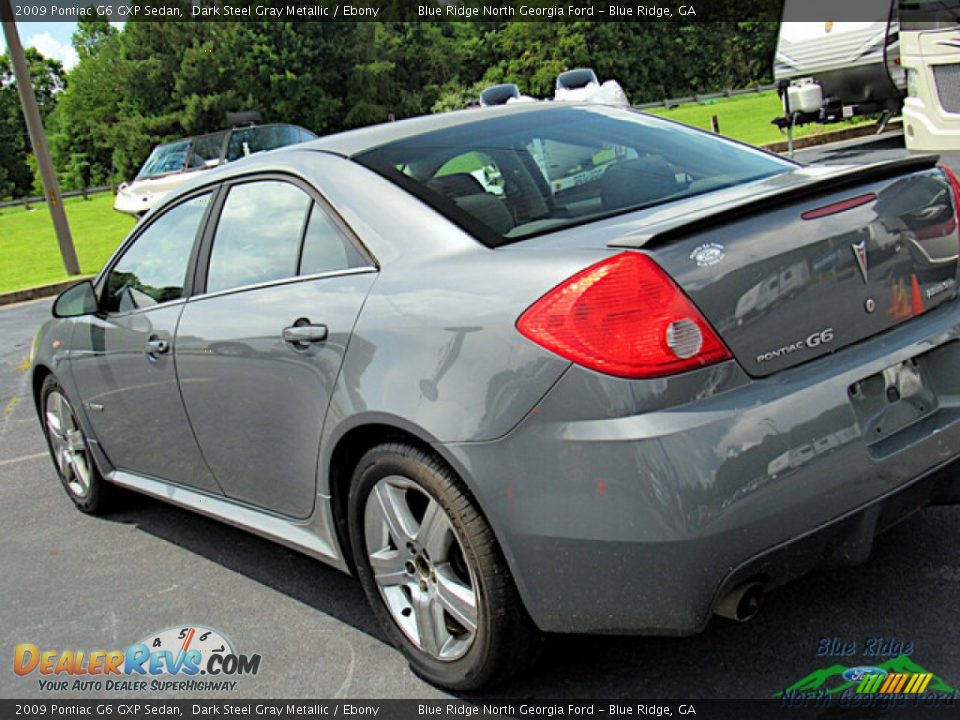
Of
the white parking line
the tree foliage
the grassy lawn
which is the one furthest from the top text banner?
the white parking line

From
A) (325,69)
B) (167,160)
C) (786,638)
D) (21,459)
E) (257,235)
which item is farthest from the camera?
(325,69)

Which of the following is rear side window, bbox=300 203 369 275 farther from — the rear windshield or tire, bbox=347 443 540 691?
tire, bbox=347 443 540 691

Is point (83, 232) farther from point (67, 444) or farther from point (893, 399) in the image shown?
point (893, 399)

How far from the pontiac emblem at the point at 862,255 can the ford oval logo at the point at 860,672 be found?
1.03 m

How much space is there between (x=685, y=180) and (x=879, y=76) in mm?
13818

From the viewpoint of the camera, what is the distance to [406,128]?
12.4 feet

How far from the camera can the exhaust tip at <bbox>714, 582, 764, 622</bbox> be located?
2.54 metres

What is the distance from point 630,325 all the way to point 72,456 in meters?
3.61

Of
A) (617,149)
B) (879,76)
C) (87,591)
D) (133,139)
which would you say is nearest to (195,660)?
(87,591)

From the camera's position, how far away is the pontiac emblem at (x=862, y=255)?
277 centimetres

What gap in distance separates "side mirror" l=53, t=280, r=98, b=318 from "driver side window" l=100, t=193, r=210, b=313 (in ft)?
0.20

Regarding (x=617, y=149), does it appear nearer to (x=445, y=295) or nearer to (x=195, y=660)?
(x=445, y=295)

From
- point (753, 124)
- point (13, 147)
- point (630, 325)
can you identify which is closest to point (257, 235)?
point (630, 325)

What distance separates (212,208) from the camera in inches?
157
